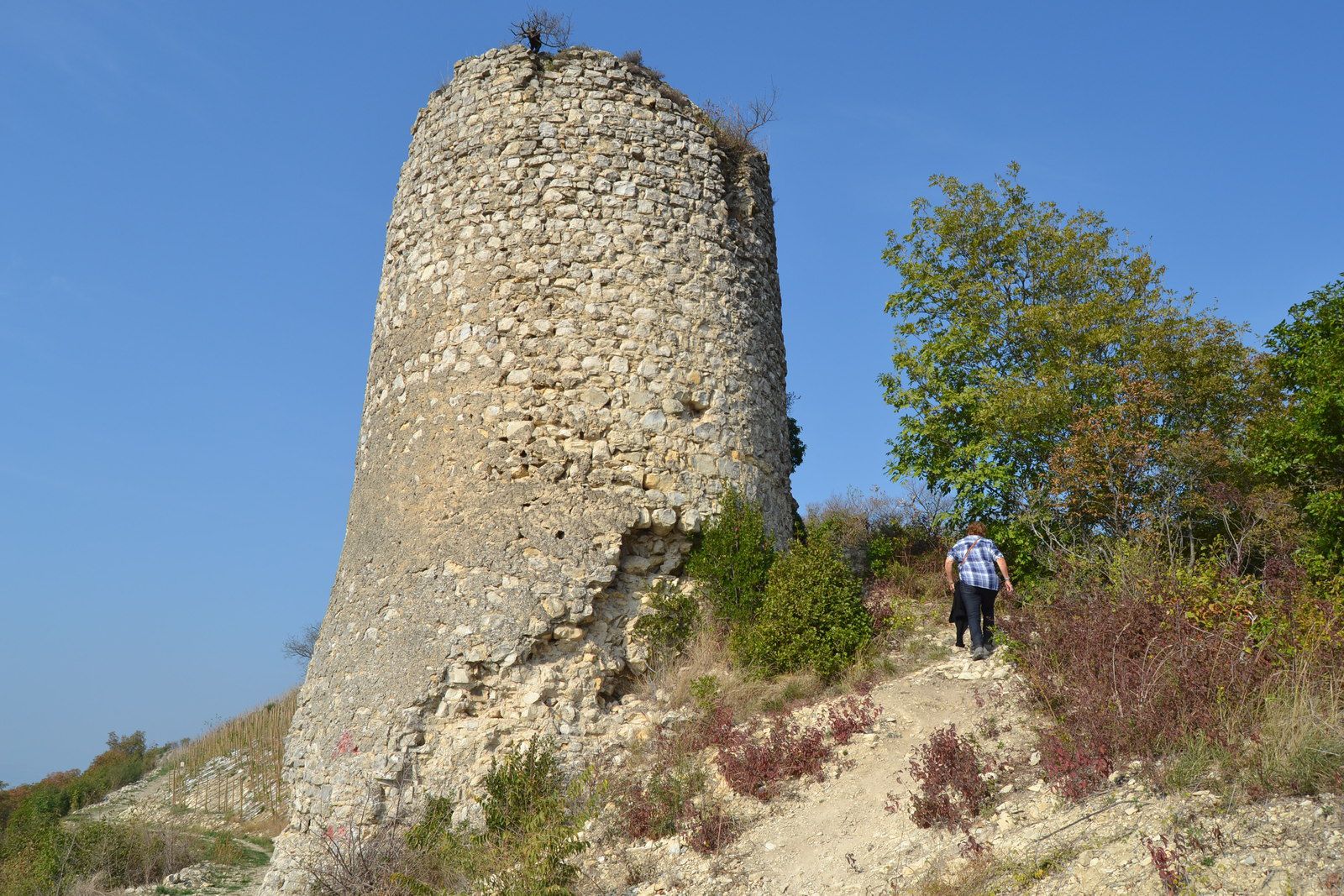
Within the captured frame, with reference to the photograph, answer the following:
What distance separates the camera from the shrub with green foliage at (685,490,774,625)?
31.4ft

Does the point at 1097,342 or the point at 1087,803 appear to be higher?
the point at 1097,342

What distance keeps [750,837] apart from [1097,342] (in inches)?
379

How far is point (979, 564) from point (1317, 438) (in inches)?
150

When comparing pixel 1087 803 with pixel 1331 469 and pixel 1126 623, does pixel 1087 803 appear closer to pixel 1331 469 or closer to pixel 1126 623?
pixel 1126 623

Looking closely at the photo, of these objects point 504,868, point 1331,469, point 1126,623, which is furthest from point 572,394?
point 1331,469

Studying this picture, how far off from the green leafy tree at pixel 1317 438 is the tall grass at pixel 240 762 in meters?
13.7

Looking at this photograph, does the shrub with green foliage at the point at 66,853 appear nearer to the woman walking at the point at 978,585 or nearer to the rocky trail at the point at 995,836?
the rocky trail at the point at 995,836

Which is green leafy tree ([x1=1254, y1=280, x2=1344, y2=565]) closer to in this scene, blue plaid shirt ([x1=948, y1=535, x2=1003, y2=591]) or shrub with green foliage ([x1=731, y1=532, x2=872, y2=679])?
blue plaid shirt ([x1=948, y1=535, x2=1003, y2=591])

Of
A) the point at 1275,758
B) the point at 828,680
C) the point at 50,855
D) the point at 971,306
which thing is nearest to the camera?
the point at 1275,758

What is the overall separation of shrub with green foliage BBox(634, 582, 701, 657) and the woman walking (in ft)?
8.37

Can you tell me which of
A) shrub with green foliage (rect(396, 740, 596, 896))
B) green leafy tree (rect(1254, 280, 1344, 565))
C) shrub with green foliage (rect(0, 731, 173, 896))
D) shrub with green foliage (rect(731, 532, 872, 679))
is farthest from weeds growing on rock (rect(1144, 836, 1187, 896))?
shrub with green foliage (rect(0, 731, 173, 896))

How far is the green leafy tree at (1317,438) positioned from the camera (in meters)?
9.75

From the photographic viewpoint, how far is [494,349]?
9.77 m

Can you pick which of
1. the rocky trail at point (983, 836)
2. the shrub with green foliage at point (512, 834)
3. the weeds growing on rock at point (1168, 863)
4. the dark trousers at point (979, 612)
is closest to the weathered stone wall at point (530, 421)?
the shrub with green foliage at point (512, 834)
